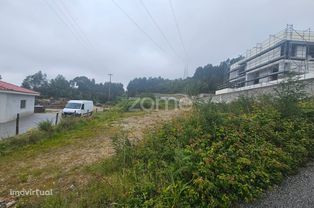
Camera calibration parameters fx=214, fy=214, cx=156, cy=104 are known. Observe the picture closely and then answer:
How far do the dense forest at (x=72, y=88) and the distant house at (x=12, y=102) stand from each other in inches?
959

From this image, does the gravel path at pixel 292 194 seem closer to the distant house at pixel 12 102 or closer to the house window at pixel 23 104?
the distant house at pixel 12 102

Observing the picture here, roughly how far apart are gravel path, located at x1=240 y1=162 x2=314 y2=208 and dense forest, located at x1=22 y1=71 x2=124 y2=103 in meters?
43.9

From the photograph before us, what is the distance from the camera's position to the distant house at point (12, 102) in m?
16.9

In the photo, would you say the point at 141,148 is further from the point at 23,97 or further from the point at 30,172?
the point at 23,97

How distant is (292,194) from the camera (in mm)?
3199

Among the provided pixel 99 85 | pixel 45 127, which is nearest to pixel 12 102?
pixel 45 127

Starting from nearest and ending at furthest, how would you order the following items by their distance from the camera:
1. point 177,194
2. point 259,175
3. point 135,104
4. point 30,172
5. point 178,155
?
point 177,194
point 259,175
point 178,155
point 30,172
point 135,104

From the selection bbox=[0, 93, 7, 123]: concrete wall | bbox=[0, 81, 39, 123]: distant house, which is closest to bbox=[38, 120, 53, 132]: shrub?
bbox=[0, 93, 7, 123]: concrete wall

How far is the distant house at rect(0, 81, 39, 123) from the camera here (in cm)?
1688

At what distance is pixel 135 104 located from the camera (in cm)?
2417

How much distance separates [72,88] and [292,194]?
223 ft

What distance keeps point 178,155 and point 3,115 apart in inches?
712

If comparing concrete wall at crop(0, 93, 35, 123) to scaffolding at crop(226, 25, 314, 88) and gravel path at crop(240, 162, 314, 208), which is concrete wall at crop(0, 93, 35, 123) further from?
scaffolding at crop(226, 25, 314, 88)

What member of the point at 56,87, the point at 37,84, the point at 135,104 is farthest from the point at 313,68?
the point at 37,84
